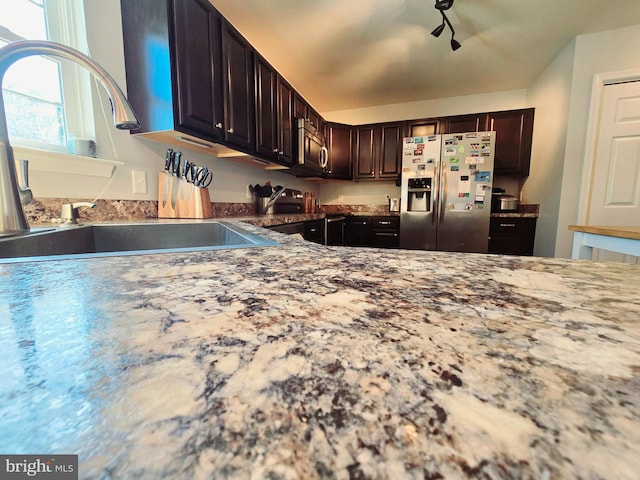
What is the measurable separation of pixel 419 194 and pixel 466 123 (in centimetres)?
114

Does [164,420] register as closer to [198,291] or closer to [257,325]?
[257,325]

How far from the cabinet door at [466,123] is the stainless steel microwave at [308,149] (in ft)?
5.42

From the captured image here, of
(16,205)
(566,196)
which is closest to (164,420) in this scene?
(16,205)

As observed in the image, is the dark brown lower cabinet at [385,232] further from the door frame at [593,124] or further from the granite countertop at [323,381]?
the granite countertop at [323,381]

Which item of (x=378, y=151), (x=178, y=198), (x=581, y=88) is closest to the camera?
(x=178, y=198)

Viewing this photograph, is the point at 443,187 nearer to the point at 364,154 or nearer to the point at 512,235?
the point at 512,235

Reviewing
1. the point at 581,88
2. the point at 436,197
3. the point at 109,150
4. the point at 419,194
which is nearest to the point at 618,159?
the point at 581,88

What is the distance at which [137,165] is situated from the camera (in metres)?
1.51

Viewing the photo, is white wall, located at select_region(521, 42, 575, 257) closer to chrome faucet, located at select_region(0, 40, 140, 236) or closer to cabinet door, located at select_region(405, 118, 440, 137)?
cabinet door, located at select_region(405, 118, 440, 137)

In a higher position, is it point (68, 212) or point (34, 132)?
point (34, 132)

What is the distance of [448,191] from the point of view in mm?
2988

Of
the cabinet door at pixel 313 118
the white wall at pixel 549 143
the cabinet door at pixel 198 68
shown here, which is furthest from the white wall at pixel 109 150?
the white wall at pixel 549 143

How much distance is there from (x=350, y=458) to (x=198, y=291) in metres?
0.27

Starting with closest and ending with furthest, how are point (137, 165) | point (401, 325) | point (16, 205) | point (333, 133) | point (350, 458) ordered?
point (350, 458)
point (401, 325)
point (16, 205)
point (137, 165)
point (333, 133)
